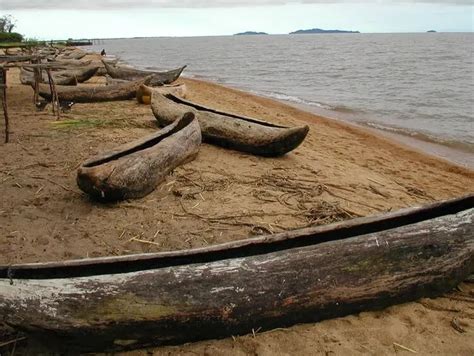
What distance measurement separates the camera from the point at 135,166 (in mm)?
4570

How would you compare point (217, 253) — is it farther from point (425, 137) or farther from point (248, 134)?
point (425, 137)

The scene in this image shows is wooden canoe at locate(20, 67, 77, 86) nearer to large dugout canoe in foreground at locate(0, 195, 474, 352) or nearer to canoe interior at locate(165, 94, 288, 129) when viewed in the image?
canoe interior at locate(165, 94, 288, 129)

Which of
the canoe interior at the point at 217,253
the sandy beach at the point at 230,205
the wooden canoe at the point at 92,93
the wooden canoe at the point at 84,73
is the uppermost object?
the wooden canoe at the point at 84,73

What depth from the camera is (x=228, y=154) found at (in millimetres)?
6664

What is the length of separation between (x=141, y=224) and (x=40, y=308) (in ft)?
6.13

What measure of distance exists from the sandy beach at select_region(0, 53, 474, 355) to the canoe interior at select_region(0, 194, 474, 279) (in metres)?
0.54

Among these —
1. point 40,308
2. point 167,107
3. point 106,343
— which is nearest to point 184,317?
point 106,343

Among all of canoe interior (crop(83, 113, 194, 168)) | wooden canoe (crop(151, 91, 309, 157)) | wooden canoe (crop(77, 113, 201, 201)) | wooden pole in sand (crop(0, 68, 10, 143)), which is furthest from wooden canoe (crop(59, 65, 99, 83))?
wooden canoe (crop(77, 113, 201, 201))

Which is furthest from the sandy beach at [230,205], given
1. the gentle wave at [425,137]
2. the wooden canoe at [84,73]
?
the wooden canoe at [84,73]

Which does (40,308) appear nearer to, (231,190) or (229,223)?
(229,223)

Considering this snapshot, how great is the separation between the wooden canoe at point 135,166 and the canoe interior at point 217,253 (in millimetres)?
1553

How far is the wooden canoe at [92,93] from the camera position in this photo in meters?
10.5

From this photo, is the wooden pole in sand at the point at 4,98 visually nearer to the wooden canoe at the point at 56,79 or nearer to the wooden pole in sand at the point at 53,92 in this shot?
the wooden pole in sand at the point at 53,92

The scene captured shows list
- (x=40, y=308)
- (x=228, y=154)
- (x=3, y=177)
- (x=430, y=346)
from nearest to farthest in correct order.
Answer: (x=40, y=308)
(x=430, y=346)
(x=3, y=177)
(x=228, y=154)
